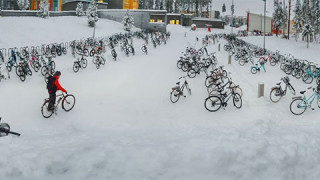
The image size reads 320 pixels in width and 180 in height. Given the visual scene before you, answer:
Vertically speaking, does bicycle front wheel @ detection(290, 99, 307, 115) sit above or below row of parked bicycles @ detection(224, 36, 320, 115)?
below

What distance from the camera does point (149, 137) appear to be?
26.7ft

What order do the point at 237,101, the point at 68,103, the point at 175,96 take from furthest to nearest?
the point at 175,96, the point at 237,101, the point at 68,103

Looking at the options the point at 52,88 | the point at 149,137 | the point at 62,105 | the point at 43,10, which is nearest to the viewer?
Answer: the point at 149,137

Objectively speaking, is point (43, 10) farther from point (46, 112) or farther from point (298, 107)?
point (298, 107)

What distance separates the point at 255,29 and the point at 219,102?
7278 cm

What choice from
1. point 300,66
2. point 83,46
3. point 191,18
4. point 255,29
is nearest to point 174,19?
point 191,18

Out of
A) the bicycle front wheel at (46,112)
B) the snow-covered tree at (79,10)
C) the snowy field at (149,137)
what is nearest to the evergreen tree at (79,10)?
the snow-covered tree at (79,10)

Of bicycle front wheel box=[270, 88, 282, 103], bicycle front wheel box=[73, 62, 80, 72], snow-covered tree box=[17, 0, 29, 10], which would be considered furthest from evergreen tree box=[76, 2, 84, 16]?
bicycle front wheel box=[270, 88, 282, 103]

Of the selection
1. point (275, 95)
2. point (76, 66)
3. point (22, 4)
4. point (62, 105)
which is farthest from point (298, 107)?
point (22, 4)

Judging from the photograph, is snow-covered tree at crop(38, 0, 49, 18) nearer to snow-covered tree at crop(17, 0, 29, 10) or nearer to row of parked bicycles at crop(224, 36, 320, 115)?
snow-covered tree at crop(17, 0, 29, 10)

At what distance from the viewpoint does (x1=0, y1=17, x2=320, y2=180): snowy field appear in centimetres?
648

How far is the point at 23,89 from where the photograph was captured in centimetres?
1247

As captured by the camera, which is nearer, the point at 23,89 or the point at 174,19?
the point at 23,89

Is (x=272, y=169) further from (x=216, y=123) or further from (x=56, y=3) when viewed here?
(x=56, y=3)
